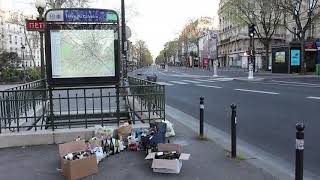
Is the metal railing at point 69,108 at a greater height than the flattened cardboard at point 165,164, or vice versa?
the metal railing at point 69,108

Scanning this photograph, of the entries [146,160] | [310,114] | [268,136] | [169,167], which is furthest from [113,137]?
[310,114]

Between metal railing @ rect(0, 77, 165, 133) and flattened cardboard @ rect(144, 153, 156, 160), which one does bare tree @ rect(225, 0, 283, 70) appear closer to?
metal railing @ rect(0, 77, 165, 133)

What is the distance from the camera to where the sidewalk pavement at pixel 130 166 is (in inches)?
242

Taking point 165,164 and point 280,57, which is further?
point 280,57

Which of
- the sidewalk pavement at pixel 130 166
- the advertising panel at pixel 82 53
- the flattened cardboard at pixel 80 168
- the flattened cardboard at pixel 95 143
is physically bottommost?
the sidewalk pavement at pixel 130 166

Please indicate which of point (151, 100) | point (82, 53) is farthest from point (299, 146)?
point (82, 53)

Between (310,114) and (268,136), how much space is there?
372 cm

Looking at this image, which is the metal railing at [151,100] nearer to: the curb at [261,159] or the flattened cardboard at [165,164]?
the curb at [261,159]

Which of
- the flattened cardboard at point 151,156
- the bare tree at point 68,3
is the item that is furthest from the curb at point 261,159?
the bare tree at point 68,3

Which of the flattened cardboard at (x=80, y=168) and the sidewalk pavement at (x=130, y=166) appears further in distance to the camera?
the sidewalk pavement at (x=130, y=166)

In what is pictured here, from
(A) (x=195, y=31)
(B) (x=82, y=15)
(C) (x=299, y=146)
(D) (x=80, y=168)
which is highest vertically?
(A) (x=195, y=31)

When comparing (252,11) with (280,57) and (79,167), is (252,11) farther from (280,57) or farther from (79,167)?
(79,167)

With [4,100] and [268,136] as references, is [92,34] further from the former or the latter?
[268,136]

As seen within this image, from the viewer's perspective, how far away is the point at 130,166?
668cm
